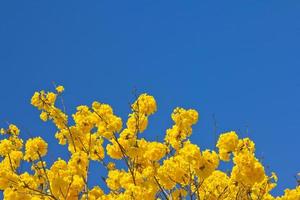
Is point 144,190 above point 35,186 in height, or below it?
below

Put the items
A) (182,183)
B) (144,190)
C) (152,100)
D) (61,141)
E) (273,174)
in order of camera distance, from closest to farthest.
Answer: (144,190) < (182,183) < (273,174) < (152,100) < (61,141)

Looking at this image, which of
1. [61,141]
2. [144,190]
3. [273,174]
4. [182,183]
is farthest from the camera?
[61,141]

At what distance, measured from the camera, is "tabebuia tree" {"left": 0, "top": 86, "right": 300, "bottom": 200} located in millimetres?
6254

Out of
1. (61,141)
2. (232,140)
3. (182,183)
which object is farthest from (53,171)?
(232,140)

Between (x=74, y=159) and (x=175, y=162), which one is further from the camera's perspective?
(x=74, y=159)

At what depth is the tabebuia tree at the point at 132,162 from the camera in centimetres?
625

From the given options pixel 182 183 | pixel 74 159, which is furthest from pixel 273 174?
pixel 74 159

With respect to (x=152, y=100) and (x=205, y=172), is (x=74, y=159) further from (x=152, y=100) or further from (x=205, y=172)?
(x=205, y=172)

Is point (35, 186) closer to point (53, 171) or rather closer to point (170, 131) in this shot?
point (53, 171)

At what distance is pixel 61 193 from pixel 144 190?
3.91 ft

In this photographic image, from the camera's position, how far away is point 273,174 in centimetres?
710

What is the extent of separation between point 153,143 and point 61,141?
174cm

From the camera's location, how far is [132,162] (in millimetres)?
7406

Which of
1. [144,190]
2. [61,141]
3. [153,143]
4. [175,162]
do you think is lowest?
[144,190]
